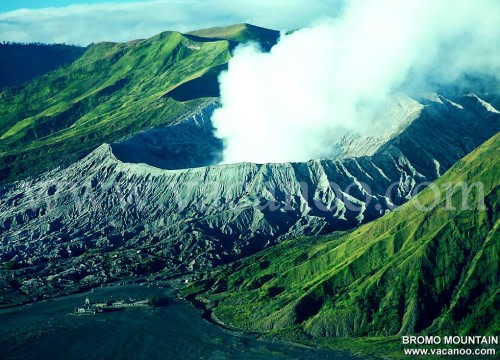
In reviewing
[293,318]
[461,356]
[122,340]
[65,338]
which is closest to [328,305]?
[293,318]

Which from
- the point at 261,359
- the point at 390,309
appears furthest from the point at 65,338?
the point at 390,309

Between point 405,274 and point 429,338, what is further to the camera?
point 405,274

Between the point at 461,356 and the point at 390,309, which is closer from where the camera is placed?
the point at 461,356

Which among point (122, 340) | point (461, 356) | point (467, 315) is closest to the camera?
point (461, 356)

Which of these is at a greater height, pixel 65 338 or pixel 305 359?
pixel 65 338

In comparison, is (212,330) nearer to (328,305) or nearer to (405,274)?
(328,305)

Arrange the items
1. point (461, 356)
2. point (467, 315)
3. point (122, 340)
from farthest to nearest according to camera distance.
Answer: point (122, 340) → point (467, 315) → point (461, 356)

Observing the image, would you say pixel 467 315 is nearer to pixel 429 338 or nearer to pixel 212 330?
pixel 429 338

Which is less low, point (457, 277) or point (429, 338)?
point (457, 277)
